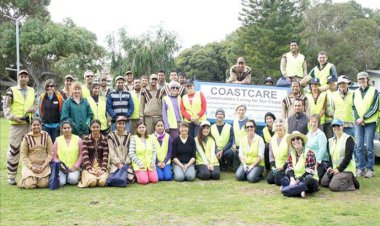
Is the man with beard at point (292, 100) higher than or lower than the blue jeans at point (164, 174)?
higher

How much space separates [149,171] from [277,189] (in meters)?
2.37

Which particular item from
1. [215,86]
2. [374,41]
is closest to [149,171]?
[215,86]

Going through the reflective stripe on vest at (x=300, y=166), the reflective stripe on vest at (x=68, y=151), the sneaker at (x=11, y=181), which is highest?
the reflective stripe on vest at (x=68, y=151)

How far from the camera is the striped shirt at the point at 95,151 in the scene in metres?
8.23

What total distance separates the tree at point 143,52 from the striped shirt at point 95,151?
2074 cm

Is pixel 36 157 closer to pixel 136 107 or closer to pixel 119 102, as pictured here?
pixel 119 102

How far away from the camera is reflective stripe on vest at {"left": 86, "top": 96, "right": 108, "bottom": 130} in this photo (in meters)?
8.87

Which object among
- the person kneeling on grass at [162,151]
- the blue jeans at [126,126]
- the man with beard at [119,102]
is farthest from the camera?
the blue jeans at [126,126]

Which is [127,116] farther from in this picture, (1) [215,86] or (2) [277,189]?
(2) [277,189]

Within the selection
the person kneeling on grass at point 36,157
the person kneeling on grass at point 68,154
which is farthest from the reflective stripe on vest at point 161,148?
the person kneeling on grass at point 36,157

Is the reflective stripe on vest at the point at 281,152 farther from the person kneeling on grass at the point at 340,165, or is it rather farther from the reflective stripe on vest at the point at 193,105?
the reflective stripe on vest at the point at 193,105

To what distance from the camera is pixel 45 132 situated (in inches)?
320

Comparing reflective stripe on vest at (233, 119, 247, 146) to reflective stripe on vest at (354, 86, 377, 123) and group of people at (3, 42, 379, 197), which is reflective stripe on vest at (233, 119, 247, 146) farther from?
reflective stripe on vest at (354, 86, 377, 123)

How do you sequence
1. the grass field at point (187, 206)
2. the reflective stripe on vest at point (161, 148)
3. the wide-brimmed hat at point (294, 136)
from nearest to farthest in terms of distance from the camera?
the grass field at point (187, 206), the wide-brimmed hat at point (294, 136), the reflective stripe on vest at point (161, 148)
